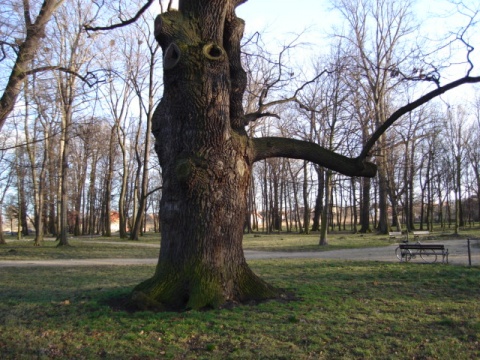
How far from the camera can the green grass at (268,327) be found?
4586 mm

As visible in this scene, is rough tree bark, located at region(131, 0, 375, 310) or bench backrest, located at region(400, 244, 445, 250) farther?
bench backrest, located at region(400, 244, 445, 250)

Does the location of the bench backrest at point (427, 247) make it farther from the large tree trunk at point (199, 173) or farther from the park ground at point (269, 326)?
the large tree trunk at point (199, 173)

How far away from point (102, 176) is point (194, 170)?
5292 centimetres

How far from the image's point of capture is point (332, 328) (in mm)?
5348

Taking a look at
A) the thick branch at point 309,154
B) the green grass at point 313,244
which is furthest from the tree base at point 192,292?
the green grass at point 313,244

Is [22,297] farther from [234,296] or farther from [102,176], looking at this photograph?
[102,176]

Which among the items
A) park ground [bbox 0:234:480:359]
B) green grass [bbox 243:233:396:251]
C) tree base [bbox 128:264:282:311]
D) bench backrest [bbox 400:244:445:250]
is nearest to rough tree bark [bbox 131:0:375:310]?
tree base [bbox 128:264:282:311]

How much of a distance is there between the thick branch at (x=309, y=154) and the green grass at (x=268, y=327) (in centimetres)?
223

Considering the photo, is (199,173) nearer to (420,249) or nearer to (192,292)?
(192,292)

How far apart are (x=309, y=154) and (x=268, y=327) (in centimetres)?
326

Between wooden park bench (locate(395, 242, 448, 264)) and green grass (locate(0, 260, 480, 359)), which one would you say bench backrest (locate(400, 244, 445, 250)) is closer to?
wooden park bench (locate(395, 242, 448, 264))

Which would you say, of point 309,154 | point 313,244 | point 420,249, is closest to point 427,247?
point 420,249

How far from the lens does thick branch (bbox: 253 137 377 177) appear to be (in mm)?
7434

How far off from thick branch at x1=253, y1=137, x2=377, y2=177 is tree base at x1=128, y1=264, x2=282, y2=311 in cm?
216
